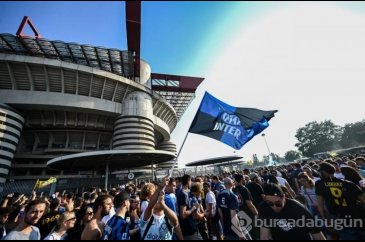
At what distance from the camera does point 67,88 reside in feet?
96.6

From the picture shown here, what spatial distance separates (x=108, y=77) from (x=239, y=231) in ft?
103

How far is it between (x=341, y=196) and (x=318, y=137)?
90.3 meters

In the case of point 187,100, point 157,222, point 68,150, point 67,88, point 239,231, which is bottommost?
point 239,231

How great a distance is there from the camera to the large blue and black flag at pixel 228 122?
24.0 feet

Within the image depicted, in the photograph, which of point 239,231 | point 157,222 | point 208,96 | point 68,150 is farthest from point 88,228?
point 68,150

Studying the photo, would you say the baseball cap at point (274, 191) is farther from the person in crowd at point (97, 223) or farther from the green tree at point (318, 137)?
the green tree at point (318, 137)

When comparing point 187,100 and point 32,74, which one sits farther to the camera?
point 187,100

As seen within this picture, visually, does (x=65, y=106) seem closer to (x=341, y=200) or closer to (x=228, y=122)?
(x=228, y=122)

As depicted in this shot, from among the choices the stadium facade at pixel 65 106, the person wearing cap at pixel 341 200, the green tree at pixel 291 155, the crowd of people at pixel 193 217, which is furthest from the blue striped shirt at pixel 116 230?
the green tree at pixel 291 155

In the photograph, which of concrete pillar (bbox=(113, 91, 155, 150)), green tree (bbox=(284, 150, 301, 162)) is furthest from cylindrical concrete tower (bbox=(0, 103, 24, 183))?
green tree (bbox=(284, 150, 301, 162))

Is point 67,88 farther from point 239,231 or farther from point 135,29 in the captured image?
point 239,231

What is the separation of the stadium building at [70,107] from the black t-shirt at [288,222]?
18073 mm

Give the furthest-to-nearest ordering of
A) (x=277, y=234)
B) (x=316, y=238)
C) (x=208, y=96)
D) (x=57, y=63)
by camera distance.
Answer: (x=57, y=63) < (x=208, y=96) < (x=277, y=234) < (x=316, y=238)

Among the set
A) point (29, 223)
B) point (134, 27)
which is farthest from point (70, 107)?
point (29, 223)
